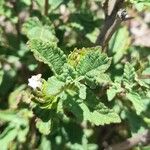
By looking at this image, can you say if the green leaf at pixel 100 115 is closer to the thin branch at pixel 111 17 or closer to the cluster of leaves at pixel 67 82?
the cluster of leaves at pixel 67 82

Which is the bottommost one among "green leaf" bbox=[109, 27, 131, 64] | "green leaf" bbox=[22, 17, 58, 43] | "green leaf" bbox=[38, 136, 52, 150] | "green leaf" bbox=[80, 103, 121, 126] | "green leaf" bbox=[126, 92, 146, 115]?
"green leaf" bbox=[38, 136, 52, 150]

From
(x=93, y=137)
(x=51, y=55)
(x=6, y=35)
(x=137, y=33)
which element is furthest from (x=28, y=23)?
(x=137, y=33)

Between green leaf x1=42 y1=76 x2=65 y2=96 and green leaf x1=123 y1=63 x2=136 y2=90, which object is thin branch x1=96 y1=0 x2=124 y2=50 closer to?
green leaf x1=123 y1=63 x2=136 y2=90

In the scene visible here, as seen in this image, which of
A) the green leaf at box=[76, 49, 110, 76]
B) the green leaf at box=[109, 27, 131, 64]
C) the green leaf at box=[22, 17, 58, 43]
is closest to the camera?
the green leaf at box=[76, 49, 110, 76]

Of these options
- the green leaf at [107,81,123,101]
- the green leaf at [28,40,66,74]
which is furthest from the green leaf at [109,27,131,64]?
the green leaf at [28,40,66,74]

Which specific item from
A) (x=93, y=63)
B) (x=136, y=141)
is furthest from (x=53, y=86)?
(x=136, y=141)

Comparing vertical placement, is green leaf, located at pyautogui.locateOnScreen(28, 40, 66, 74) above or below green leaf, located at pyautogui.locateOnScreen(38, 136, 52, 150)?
above

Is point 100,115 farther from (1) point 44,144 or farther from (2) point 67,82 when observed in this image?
(1) point 44,144

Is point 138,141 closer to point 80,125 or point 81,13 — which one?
point 80,125
